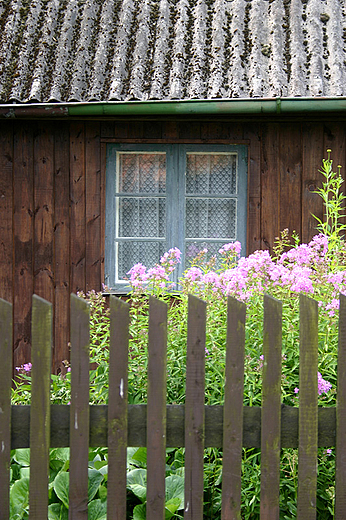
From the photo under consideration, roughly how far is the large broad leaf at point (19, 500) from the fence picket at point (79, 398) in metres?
0.42

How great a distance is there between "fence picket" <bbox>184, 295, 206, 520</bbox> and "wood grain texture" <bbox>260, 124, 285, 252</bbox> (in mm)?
3412

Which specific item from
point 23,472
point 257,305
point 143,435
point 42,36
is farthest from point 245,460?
point 42,36

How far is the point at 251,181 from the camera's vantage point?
5438 mm

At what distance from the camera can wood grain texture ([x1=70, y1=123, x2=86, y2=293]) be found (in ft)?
18.0

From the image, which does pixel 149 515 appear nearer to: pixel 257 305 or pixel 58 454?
pixel 58 454

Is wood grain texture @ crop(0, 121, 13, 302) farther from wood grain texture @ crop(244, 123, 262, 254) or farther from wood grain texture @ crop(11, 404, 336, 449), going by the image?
wood grain texture @ crop(11, 404, 336, 449)

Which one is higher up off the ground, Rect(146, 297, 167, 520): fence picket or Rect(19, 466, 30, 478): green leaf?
Rect(146, 297, 167, 520): fence picket

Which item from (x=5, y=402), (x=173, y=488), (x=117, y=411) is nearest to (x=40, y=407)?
(x=5, y=402)

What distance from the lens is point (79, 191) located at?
5488 millimetres

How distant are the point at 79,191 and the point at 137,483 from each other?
3.43 metres

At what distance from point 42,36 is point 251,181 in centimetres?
256

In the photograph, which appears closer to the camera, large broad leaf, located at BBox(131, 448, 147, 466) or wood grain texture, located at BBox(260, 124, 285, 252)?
large broad leaf, located at BBox(131, 448, 147, 466)

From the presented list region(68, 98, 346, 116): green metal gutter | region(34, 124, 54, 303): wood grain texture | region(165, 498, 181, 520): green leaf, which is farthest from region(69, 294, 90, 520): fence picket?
region(34, 124, 54, 303): wood grain texture

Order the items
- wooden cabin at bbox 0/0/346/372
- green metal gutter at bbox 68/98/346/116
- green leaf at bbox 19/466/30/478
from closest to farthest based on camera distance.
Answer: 1. green leaf at bbox 19/466/30/478
2. green metal gutter at bbox 68/98/346/116
3. wooden cabin at bbox 0/0/346/372
